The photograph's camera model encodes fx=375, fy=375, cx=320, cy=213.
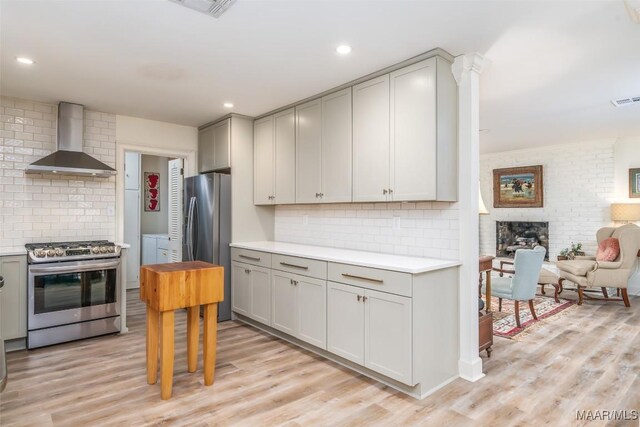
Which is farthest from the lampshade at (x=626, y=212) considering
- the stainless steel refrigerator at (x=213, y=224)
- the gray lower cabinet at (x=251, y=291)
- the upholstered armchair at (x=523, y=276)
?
the stainless steel refrigerator at (x=213, y=224)

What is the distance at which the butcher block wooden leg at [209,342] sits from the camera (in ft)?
8.97

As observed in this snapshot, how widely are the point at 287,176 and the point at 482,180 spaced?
4981 millimetres

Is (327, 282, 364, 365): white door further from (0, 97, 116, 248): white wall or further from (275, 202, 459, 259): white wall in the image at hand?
(0, 97, 116, 248): white wall

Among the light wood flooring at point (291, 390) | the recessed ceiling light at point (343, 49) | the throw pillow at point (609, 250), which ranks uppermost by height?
the recessed ceiling light at point (343, 49)

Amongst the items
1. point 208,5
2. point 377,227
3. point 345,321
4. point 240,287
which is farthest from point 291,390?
point 208,5

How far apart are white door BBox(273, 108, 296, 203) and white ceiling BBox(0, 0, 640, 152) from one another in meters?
0.20

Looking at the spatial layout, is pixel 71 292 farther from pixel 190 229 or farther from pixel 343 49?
pixel 343 49

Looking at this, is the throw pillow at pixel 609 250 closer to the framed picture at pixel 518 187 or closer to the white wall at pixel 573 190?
the white wall at pixel 573 190

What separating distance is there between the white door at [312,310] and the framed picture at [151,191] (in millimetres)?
4342

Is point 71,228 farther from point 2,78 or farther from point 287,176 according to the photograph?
point 287,176

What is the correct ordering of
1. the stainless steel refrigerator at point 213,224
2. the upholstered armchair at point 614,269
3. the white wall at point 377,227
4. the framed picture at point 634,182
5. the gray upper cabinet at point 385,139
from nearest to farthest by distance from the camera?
the gray upper cabinet at point 385,139, the white wall at point 377,227, the stainless steel refrigerator at point 213,224, the upholstered armchair at point 614,269, the framed picture at point 634,182

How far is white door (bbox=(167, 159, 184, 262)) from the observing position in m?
5.19

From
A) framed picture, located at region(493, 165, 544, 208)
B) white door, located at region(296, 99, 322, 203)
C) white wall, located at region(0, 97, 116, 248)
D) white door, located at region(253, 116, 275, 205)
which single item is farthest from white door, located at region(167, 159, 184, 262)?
framed picture, located at region(493, 165, 544, 208)

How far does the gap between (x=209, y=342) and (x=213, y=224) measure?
1780mm
